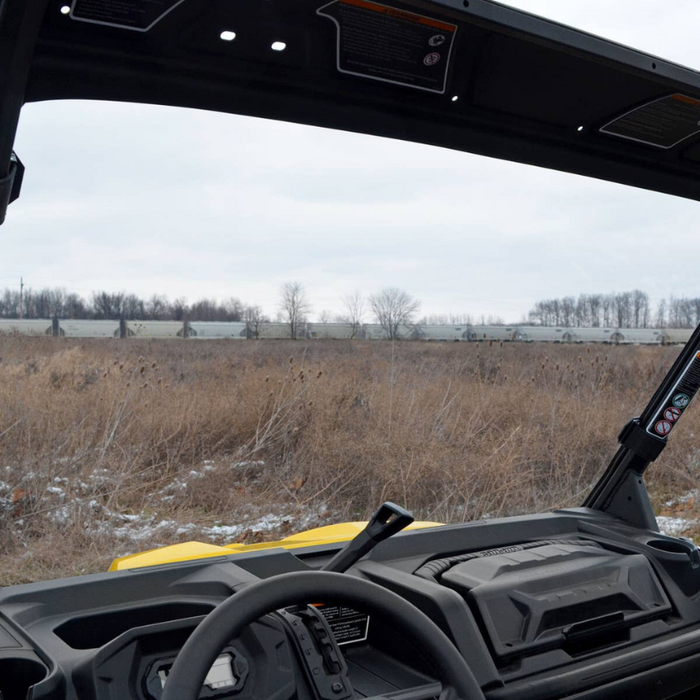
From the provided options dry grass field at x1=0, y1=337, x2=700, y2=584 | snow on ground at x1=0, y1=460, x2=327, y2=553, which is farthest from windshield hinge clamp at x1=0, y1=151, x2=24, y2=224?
snow on ground at x1=0, y1=460, x2=327, y2=553

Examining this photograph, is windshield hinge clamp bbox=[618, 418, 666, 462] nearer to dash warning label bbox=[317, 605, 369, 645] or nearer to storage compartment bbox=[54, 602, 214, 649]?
dash warning label bbox=[317, 605, 369, 645]

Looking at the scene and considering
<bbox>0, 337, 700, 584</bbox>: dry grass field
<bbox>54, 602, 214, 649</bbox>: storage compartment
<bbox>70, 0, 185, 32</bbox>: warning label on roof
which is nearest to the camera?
<bbox>70, 0, 185, 32</bbox>: warning label on roof

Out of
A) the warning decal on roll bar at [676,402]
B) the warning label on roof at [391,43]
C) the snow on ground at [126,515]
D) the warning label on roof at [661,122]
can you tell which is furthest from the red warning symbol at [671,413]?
the snow on ground at [126,515]

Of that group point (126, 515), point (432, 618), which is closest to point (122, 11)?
point (432, 618)

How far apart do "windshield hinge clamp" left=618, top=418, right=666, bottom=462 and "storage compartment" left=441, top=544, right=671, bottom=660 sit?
18.3 inches

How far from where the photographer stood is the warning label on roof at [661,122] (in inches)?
64.2

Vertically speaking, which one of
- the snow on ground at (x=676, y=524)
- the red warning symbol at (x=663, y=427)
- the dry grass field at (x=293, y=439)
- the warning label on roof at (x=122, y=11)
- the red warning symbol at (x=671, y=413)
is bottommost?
the snow on ground at (x=676, y=524)

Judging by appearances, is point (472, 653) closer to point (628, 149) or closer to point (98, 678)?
point (98, 678)

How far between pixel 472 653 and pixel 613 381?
5129 mm

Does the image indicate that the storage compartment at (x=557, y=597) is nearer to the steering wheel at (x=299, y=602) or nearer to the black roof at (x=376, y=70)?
the steering wheel at (x=299, y=602)

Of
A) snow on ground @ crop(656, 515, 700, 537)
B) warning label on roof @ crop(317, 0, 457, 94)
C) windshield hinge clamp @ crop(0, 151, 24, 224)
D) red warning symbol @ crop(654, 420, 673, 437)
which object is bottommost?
snow on ground @ crop(656, 515, 700, 537)

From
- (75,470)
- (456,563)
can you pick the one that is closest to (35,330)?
(75,470)

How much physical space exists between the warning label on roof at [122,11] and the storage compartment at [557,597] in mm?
1412

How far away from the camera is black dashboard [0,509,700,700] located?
126 centimetres
